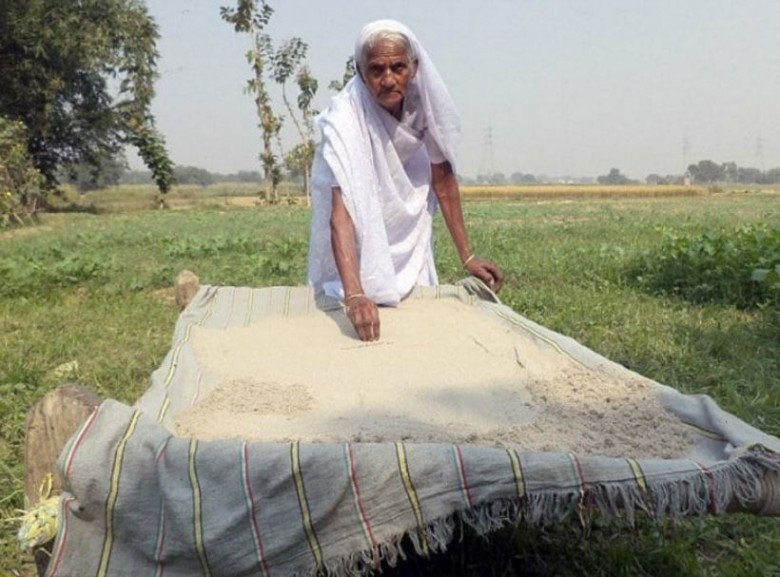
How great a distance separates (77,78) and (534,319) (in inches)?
873

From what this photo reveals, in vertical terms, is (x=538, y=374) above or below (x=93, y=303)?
above

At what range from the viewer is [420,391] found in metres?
2.50

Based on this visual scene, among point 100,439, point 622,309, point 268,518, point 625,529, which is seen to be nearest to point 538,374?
point 625,529

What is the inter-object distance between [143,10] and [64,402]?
25136 mm

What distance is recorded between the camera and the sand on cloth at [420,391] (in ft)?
6.81

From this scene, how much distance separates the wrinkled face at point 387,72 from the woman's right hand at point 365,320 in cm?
102

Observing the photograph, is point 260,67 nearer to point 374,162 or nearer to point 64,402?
point 374,162

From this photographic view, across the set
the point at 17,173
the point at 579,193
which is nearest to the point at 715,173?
the point at 579,193

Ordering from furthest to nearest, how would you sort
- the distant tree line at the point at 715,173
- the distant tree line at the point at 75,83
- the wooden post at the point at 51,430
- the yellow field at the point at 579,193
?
1. the distant tree line at the point at 715,173
2. the yellow field at the point at 579,193
3. the distant tree line at the point at 75,83
4. the wooden post at the point at 51,430

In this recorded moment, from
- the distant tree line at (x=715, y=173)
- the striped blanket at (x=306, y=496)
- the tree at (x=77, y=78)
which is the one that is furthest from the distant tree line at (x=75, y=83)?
the distant tree line at (x=715, y=173)

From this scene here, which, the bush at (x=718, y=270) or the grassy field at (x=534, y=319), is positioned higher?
the bush at (x=718, y=270)

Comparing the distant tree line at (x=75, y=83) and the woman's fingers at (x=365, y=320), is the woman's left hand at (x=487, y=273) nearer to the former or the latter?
the woman's fingers at (x=365, y=320)

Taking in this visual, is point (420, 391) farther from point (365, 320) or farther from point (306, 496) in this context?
point (306, 496)

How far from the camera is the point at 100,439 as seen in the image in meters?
1.67
